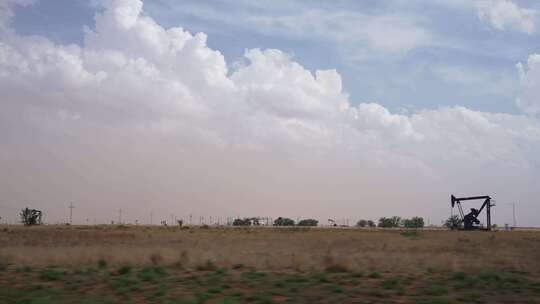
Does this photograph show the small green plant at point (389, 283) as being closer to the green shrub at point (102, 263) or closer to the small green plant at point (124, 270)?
the small green plant at point (124, 270)

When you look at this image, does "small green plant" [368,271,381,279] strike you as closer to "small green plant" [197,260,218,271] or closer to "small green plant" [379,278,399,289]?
"small green plant" [379,278,399,289]

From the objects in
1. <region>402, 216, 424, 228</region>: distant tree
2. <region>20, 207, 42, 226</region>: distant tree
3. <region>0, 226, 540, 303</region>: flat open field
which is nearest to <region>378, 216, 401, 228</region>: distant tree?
<region>402, 216, 424, 228</region>: distant tree

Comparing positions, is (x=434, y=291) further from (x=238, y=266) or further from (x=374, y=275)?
(x=238, y=266)

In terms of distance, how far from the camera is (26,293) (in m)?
15.9

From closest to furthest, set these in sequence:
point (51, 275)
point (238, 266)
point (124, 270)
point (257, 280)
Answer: point (257, 280)
point (51, 275)
point (124, 270)
point (238, 266)

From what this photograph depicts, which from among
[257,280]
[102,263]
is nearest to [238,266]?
[257,280]

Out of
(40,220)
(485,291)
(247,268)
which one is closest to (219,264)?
(247,268)

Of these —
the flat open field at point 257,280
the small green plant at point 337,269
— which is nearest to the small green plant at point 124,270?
the flat open field at point 257,280

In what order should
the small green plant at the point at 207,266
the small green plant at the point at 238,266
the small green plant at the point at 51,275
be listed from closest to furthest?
the small green plant at the point at 51,275, the small green plant at the point at 207,266, the small green plant at the point at 238,266

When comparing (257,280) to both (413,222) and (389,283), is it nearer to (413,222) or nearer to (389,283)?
(389,283)

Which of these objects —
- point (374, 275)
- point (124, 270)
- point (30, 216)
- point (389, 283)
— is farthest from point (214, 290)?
point (30, 216)

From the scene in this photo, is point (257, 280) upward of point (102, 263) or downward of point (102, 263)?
downward

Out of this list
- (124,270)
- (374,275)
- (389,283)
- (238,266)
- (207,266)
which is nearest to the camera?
(389,283)

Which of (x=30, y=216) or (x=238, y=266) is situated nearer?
(x=238, y=266)
